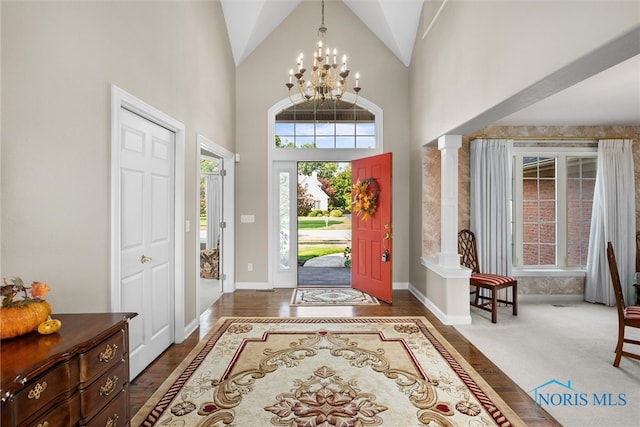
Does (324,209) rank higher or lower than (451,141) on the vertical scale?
lower

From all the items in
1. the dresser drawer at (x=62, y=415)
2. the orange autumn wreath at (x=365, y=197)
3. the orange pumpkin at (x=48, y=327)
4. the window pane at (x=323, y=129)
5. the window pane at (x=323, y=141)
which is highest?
the window pane at (x=323, y=129)

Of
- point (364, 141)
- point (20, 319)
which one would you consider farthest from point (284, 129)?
point (20, 319)

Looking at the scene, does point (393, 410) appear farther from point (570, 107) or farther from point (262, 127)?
point (262, 127)

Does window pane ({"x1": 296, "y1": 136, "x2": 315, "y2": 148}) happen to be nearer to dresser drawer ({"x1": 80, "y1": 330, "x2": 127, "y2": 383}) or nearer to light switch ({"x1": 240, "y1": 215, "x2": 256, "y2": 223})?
light switch ({"x1": 240, "y1": 215, "x2": 256, "y2": 223})

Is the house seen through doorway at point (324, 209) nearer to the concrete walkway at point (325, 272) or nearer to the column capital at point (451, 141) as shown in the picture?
the concrete walkway at point (325, 272)

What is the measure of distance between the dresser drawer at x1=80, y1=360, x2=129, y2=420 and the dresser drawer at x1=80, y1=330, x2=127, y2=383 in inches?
1.4

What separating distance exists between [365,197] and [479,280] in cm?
196

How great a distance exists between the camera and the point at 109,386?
155 cm

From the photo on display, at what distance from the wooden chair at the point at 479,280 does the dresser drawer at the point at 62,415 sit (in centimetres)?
403

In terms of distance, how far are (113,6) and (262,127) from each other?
328cm

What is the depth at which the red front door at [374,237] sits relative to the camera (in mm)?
4797

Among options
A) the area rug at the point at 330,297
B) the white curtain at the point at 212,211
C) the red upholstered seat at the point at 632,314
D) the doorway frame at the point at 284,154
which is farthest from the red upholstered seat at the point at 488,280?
the white curtain at the point at 212,211

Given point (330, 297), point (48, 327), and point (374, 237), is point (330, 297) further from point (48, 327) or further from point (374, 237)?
point (48, 327)

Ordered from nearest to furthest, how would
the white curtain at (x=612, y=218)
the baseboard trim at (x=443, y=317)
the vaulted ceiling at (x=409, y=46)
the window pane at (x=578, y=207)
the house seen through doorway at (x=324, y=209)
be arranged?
1. the vaulted ceiling at (x=409, y=46)
2. the baseboard trim at (x=443, y=317)
3. the white curtain at (x=612, y=218)
4. the window pane at (x=578, y=207)
5. the house seen through doorway at (x=324, y=209)
